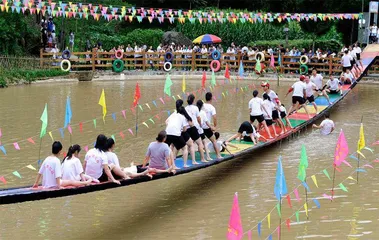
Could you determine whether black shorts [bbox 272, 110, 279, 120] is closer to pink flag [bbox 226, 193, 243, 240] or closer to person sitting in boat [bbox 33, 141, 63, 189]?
person sitting in boat [bbox 33, 141, 63, 189]

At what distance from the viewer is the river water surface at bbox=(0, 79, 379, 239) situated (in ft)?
38.1

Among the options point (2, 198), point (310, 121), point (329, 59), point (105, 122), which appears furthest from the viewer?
point (329, 59)

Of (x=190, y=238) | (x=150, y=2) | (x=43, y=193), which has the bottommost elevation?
(x=190, y=238)

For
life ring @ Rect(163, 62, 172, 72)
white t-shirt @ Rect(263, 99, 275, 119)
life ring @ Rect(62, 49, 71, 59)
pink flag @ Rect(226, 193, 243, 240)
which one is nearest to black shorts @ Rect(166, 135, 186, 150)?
white t-shirt @ Rect(263, 99, 275, 119)

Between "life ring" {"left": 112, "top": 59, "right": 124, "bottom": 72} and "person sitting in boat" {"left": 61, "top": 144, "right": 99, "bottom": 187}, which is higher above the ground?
"life ring" {"left": 112, "top": 59, "right": 124, "bottom": 72}

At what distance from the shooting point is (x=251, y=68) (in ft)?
118

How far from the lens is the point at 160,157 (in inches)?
497

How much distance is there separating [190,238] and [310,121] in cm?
A: 966

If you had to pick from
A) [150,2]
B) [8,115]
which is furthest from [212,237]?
[150,2]

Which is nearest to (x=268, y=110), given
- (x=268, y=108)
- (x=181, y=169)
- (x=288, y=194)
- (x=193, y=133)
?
(x=268, y=108)

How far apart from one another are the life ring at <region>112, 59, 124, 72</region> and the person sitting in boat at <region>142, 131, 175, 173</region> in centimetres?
2230

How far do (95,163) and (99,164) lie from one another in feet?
0.23

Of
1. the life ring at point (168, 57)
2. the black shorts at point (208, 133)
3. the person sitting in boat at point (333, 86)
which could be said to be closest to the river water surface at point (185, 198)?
the black shorts at point (208, 133)

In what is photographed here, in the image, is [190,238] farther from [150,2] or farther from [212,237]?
[150,2]
